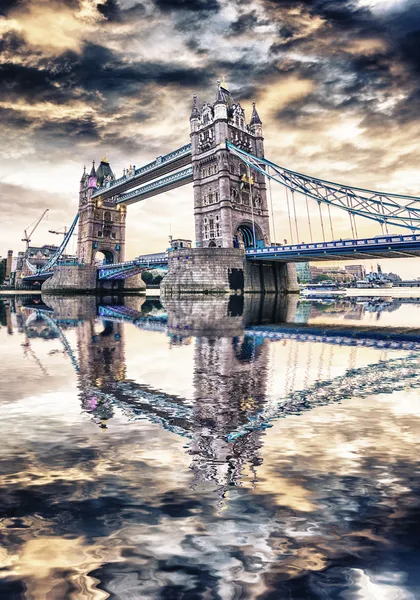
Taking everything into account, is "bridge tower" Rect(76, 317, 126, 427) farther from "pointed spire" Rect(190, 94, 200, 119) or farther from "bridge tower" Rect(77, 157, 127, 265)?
"bridge tower" Rect(77, 157, 127, 265)

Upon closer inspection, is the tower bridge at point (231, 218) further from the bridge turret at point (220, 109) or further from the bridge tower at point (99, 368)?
the bridge tower at point (99, 368)

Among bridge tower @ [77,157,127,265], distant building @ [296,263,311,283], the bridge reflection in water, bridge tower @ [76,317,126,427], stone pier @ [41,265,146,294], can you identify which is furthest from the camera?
distant building @ [296,263,311,283]

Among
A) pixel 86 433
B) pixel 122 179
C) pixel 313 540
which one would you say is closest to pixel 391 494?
pixel 313 540

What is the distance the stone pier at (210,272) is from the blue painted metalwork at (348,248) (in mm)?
2172

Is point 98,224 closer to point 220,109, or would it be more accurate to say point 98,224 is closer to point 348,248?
point 220,109

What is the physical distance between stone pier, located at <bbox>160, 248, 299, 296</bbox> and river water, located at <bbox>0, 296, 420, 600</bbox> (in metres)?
36.4

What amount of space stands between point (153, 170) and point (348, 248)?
127 ft

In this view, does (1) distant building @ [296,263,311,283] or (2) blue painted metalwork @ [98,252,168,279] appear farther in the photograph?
(1) distant building @ [296,263,311,283]

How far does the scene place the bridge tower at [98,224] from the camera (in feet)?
258

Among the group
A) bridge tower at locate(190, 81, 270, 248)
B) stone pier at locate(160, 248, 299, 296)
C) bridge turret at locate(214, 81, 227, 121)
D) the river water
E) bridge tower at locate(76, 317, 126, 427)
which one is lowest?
the river water

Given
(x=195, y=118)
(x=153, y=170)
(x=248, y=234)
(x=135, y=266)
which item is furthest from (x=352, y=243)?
(x=153, y=170)

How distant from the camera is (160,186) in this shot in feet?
204

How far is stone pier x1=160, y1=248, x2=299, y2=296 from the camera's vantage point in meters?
43.1

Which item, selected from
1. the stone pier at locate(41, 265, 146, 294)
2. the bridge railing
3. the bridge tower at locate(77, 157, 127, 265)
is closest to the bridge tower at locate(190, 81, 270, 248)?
the bridge railing
